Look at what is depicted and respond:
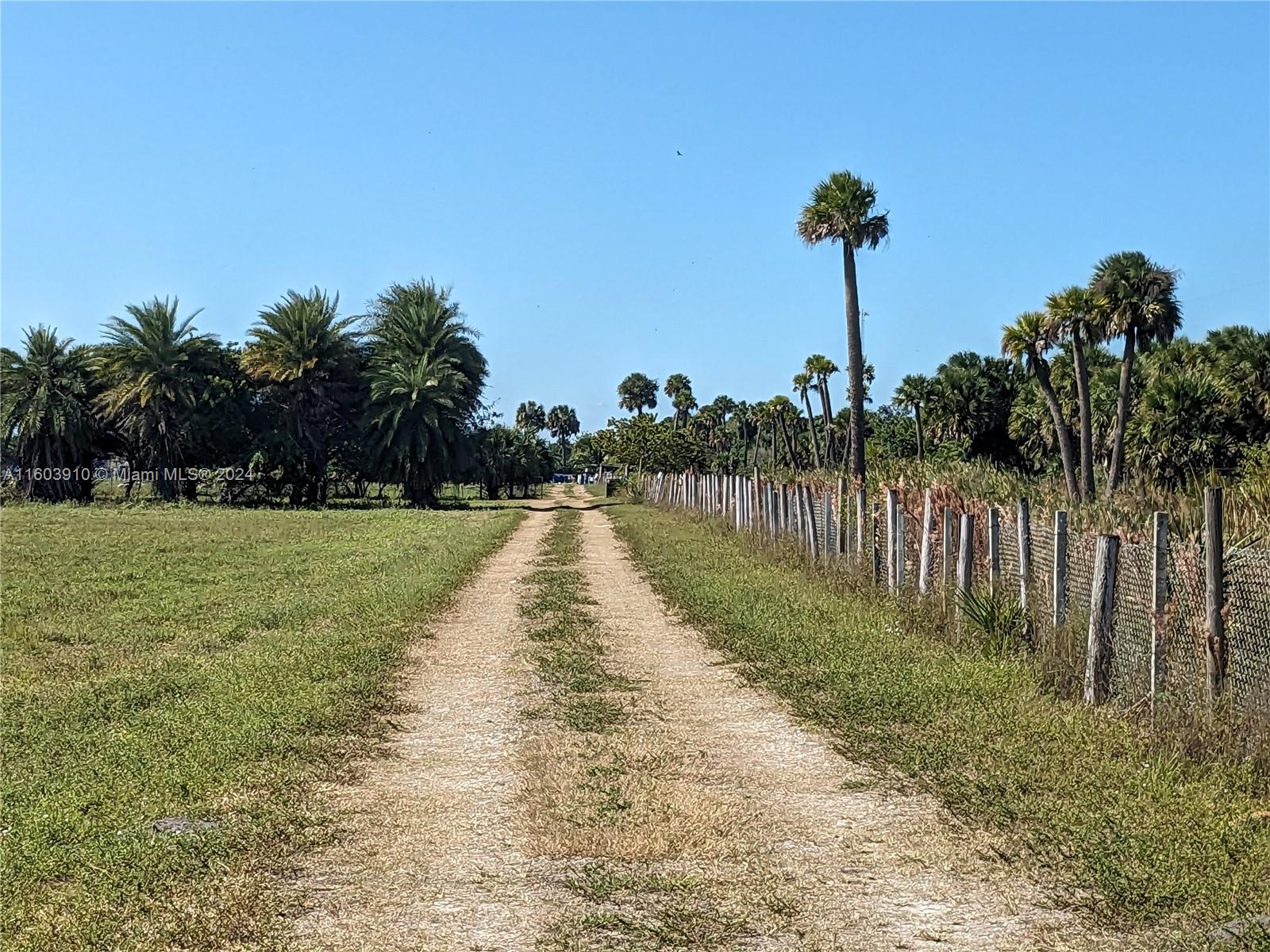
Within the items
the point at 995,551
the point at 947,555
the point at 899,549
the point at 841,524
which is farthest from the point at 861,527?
the point at 995,551

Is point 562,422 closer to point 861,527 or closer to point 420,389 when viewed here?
point 420,389

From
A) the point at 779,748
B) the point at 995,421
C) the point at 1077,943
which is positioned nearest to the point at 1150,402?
the point at 995,421

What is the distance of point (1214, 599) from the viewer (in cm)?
794

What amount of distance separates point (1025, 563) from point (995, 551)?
893 millimetres

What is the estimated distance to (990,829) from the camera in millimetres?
6301

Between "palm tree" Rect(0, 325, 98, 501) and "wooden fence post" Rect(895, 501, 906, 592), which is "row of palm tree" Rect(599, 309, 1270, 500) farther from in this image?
"palm tree" Rect(0, 325, 98, 501)

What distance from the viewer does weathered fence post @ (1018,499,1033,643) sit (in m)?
11.3

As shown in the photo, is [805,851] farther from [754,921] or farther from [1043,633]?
[1043,633]

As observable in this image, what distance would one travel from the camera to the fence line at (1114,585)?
25.6ft

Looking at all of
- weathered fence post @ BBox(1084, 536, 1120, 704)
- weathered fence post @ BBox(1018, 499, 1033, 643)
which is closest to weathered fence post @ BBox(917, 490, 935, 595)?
weathered fence post @ BBox(1018, 499, 1033, 643)

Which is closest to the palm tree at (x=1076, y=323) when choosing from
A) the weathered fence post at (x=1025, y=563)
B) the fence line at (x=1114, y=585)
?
the fence line at (x=1114, y=585)

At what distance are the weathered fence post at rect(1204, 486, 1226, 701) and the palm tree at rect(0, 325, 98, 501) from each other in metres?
56.1

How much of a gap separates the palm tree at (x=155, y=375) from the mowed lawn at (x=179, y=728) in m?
35.0

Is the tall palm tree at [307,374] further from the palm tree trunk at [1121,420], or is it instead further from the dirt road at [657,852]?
the dirt road at [657,852]
